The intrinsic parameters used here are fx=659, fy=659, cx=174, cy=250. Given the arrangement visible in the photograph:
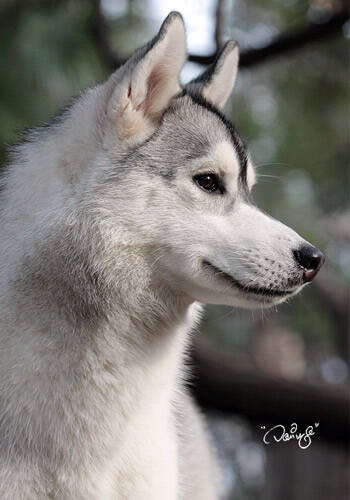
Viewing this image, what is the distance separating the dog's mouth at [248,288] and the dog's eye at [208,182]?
0.84ft

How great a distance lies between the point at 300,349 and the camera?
768 centimetres

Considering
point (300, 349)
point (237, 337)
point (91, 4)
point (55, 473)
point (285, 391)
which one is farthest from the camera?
point (300, 349)

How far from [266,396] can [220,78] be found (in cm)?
228

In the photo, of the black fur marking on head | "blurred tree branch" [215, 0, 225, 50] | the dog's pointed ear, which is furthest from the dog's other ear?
"blurred tree branch" [215, 0, 225, 50]

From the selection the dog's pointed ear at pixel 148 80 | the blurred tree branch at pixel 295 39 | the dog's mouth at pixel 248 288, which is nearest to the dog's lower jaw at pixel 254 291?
the dog's mouth at pixel 248 288

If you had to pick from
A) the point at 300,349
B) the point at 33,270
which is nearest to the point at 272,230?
the point at 33,270

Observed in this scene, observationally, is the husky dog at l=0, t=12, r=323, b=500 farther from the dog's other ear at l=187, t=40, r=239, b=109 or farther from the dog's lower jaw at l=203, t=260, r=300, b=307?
the dog's other ear at l=187, t=40, r=239, b=109

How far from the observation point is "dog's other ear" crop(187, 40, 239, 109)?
97.0 inches

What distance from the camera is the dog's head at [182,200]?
2029 mm

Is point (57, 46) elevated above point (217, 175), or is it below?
below

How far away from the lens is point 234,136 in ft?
7.65

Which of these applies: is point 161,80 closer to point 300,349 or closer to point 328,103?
point 328,103

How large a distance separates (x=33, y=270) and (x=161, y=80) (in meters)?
0.77
